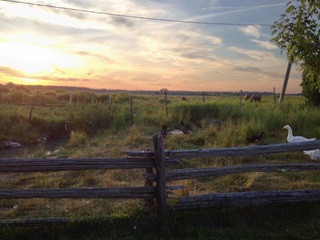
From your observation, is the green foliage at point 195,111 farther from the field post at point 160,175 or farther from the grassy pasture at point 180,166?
the field post at point 160,175

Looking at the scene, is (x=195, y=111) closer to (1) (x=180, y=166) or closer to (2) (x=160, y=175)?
(1) (x=180, y=166)

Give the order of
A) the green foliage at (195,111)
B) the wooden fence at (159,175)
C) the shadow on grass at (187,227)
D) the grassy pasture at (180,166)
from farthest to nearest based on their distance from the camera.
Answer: the green foliage at (195,111) < the wooden fence at (159,175) < the grassy pasture at (180,166) < the shadow on grass at (187,227)

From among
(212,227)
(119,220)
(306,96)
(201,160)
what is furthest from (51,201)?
(306,96)

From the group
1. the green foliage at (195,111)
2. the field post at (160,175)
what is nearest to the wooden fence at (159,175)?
the field post at (160,175)

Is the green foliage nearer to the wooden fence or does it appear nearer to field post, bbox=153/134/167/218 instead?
the wooden fence

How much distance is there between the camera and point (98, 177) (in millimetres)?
7398

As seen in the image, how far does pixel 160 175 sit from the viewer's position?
4.73 metres

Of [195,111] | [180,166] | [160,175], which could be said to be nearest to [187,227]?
[160,175]

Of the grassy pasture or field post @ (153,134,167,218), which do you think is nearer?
the grassy pasture

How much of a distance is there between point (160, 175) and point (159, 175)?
0.02 metres

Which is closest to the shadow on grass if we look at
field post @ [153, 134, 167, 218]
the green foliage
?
field post @ [153, 134, 167, 218]

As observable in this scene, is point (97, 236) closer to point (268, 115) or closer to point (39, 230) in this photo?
point (39, 230)

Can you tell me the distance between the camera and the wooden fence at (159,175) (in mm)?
4688

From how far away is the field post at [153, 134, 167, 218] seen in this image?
4695mm
